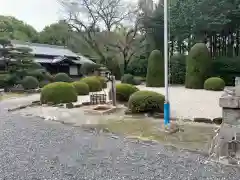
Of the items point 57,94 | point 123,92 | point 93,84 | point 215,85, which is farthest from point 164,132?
point 215,85

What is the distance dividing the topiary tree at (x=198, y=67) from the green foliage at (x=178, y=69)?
8.79 ft

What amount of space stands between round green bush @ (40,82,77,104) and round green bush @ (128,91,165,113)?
368 cm

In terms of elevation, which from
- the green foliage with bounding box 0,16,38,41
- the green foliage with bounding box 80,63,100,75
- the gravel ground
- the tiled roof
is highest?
the green foliage with bounding box 0,16,38,41

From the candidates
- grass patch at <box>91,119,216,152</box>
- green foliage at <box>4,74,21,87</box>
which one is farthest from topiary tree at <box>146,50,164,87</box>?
grass patch at <box>91,119,216,152</box>

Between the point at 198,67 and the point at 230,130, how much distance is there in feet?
46.2

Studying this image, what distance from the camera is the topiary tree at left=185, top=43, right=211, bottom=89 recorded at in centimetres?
1694

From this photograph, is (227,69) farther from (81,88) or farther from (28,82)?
(28,82)

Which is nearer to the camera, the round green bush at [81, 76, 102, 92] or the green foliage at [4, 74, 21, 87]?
the round green bush at [81, 76, 102, 92]

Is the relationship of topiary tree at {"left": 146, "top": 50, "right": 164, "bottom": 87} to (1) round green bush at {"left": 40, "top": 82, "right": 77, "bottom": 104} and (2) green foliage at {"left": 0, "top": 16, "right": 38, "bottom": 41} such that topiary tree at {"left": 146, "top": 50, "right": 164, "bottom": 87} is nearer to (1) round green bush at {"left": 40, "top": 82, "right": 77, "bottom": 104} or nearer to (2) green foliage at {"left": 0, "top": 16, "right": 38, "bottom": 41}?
(1) round green bush at {"left": 40, "top": 82, "right": 77, "bottom": 104}

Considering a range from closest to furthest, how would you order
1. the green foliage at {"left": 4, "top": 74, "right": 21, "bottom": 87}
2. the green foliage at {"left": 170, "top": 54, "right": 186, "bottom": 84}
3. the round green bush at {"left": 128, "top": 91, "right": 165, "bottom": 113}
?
the round green bush at {"left": 128, "top": 91, "right": 165, "bottom": 113}
the green foliage at {"left": 4, "top": 74, "right": 21, "bottom": 87}
the green foliage at {"left": 170, "top": 54, "right": 186, "bottom": 84}

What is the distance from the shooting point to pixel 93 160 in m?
3.88

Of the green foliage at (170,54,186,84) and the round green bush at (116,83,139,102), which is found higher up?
the green foliage at (170,54,186,84)

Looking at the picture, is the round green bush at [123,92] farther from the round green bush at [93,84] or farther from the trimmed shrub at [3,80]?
the trimmed shrub at [3,80]

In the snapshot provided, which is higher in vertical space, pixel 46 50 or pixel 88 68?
pixel 46 50
